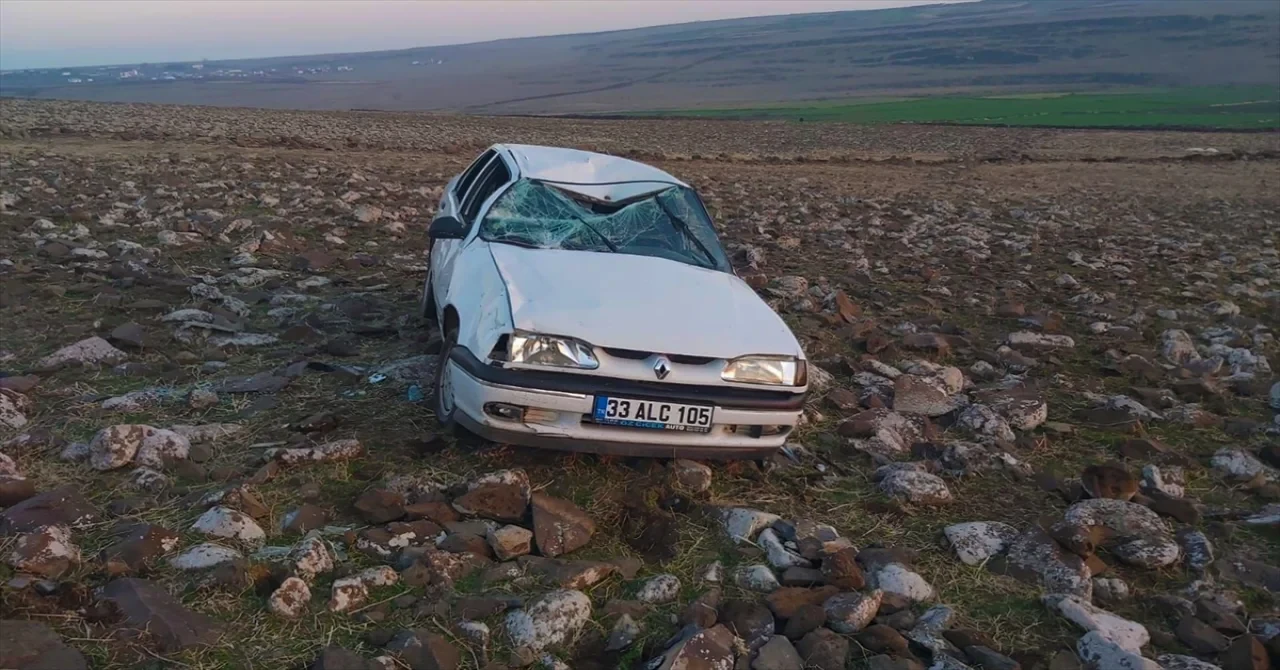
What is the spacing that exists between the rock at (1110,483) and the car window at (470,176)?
4.71 meters

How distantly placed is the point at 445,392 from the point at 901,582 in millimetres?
2531

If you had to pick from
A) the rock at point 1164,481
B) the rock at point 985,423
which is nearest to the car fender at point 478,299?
the rock at point 985,423

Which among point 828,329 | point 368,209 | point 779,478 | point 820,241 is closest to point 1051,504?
point 779,478

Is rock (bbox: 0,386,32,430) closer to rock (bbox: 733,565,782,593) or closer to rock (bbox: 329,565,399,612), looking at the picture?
rock (bbox: 329,565,399,612)

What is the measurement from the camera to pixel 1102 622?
3.68 meters

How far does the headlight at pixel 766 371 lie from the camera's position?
465cm

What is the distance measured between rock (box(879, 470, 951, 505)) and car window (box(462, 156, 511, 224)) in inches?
125

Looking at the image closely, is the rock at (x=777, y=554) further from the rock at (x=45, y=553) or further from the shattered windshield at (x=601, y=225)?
the rock at (x=45, y=553)

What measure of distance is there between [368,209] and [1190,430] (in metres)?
9.38

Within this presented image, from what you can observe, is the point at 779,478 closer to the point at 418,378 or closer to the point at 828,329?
the point at 418,378

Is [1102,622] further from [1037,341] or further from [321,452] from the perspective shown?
[1037,341]

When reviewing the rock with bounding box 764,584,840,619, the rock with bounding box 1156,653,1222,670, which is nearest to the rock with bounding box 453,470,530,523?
the rock with bounding box 764,584,840,619

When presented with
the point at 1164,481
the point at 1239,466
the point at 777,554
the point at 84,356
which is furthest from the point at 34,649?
the point at 1239,466

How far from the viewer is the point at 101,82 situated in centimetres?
12144
